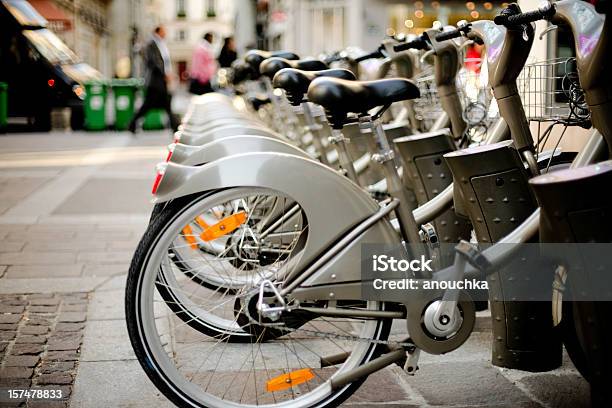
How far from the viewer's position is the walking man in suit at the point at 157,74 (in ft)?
50.4

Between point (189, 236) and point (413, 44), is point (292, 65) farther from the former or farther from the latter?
point (189, 236)

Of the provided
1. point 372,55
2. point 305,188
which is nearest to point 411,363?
point 305,188

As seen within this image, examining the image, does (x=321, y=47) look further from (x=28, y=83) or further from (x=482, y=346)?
(x=482, y=346)

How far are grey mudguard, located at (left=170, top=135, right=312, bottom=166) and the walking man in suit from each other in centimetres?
1207

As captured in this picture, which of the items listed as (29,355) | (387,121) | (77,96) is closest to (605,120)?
(29,355)

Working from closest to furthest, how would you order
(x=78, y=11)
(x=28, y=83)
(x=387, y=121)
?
(x=387, y=121), (x=28, y=83), (x=78, y=11)

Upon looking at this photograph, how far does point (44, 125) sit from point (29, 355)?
1570 cm

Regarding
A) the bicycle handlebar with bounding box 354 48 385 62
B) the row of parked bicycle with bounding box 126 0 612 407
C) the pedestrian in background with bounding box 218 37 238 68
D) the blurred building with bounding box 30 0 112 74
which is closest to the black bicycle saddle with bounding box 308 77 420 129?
the row of parked bicycle with bounding box 126 0 612 407

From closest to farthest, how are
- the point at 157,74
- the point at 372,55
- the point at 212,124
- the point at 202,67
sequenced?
the point at 212,124 < the point at 372,55 < the point at 157,74 < the point at 202,67

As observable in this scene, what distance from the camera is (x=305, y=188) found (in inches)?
108

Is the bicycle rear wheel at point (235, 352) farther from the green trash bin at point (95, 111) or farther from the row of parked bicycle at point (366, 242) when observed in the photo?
the green trash bin at point (95, 111)

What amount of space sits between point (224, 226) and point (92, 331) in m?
1.09

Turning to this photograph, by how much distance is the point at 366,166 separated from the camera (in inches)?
222

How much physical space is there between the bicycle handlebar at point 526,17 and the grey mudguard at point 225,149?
108 centimetres
